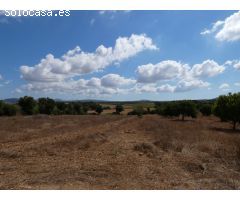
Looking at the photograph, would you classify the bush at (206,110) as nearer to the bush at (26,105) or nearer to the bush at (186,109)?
the bush at (186,109)

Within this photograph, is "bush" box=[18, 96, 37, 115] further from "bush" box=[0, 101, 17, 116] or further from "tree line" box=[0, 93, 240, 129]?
"bush" box=[0, 101, 17, 116]

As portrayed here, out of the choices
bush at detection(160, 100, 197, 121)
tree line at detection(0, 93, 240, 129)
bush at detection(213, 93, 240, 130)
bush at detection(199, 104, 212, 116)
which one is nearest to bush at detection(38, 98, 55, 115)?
tree line at detection(0, 93, 240, 129)

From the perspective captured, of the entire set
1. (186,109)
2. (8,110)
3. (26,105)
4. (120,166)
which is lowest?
(120,166)

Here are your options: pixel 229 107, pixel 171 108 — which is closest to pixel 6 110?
pixel 171 108

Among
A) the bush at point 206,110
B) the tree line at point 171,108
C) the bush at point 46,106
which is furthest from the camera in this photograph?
the bush at point 46,106

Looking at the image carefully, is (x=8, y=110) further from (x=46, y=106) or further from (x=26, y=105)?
(x=46, y=106)

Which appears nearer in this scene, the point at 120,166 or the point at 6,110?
the point at 120,166

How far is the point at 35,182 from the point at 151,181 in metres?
3.84

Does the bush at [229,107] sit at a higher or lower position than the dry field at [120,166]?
higher

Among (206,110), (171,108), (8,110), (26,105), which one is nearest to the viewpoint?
(8,110)

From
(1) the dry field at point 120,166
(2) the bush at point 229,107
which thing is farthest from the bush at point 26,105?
(1) the dry field at point 120,166

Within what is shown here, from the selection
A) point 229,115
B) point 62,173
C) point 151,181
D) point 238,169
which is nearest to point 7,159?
point 62,173

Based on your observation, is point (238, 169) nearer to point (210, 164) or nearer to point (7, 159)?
point (210, 164)

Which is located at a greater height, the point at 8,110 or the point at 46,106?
the point at 46,106
